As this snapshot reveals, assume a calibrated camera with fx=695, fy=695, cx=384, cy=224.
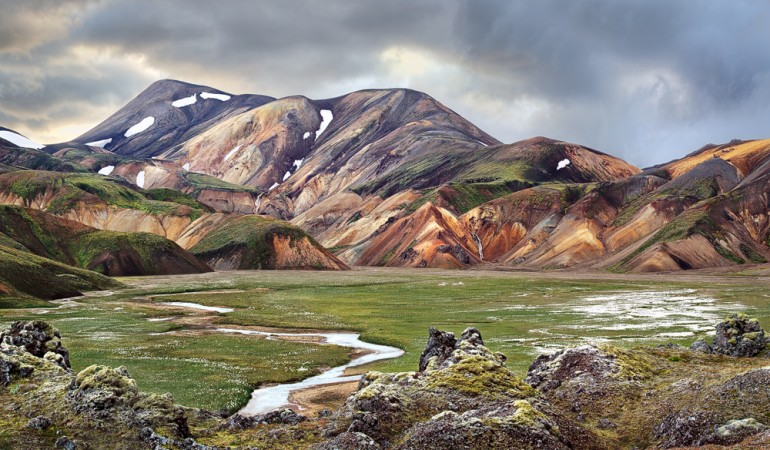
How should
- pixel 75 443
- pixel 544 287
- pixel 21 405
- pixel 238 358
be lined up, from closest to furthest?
pixel 75 443, pixel 21 405, pixel 238 358, pixel 544 287

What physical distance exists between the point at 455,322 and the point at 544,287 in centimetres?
7375

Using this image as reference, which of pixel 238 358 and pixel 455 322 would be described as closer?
pixel 238 358

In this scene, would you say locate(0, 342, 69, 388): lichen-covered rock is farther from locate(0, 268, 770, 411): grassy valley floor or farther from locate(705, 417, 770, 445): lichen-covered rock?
locate(705, 417, 770, 445): lichen-covered rock

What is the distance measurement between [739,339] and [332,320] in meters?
60.7

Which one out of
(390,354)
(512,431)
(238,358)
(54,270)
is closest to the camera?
(512,431)

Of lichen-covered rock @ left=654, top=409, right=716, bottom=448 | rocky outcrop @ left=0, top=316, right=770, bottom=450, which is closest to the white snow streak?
rocky outcrop @ left=0, top=316, right=770, bottom=450

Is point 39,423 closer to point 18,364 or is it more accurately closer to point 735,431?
point 18,364

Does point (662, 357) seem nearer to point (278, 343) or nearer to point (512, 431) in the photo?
point (512, 431)

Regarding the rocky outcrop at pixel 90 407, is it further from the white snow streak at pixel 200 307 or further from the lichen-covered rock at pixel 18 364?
the white snow streak at pixel 200 307

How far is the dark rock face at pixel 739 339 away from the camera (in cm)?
3309

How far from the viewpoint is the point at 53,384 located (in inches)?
955

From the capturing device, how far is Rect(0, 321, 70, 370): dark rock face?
28562 mm

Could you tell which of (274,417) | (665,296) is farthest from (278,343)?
(665,296)

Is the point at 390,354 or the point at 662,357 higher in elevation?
the point at 662,357
